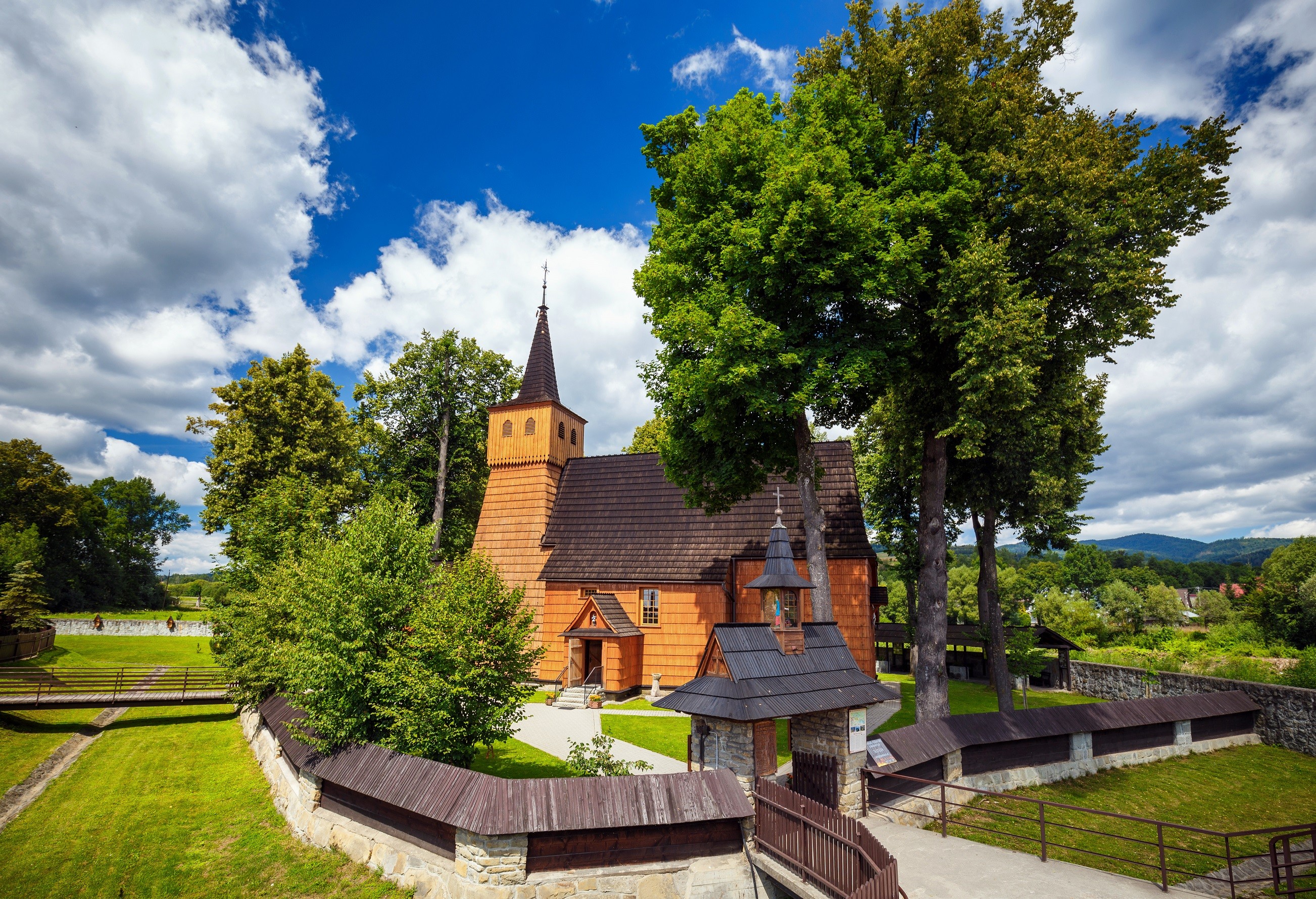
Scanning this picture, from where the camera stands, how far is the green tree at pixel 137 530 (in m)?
60.8

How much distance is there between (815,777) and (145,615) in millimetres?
68053

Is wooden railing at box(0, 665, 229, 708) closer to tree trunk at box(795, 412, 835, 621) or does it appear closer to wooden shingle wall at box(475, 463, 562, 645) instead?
wooden shingle wall at box(475, 463, 562, 645)

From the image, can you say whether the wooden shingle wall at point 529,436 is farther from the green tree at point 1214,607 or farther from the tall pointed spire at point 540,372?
the green tree at point 1214,607

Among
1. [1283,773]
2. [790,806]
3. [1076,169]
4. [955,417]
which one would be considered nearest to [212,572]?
[790,806]

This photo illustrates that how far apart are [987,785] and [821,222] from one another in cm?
1394

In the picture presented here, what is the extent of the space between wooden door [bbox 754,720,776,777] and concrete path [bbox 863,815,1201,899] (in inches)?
89.5

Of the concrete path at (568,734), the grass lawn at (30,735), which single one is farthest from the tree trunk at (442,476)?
the grass lawn at (30,735)

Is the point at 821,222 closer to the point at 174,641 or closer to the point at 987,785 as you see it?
the point at 987,785

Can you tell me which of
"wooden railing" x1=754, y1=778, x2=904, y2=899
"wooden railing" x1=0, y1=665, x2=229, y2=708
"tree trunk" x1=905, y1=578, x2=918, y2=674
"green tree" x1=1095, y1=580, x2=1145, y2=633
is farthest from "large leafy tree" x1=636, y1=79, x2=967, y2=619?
"green tree" x1=1095, y1=580, x2=1145, y2=633

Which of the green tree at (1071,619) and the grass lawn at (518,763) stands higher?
the green tree at (1071,619)

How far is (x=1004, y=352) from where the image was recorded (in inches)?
545

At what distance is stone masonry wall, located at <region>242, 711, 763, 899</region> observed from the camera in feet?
29.8

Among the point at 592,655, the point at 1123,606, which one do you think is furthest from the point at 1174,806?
the point at 1123,606

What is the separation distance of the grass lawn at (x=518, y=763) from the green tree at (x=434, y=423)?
1927 centimetres
